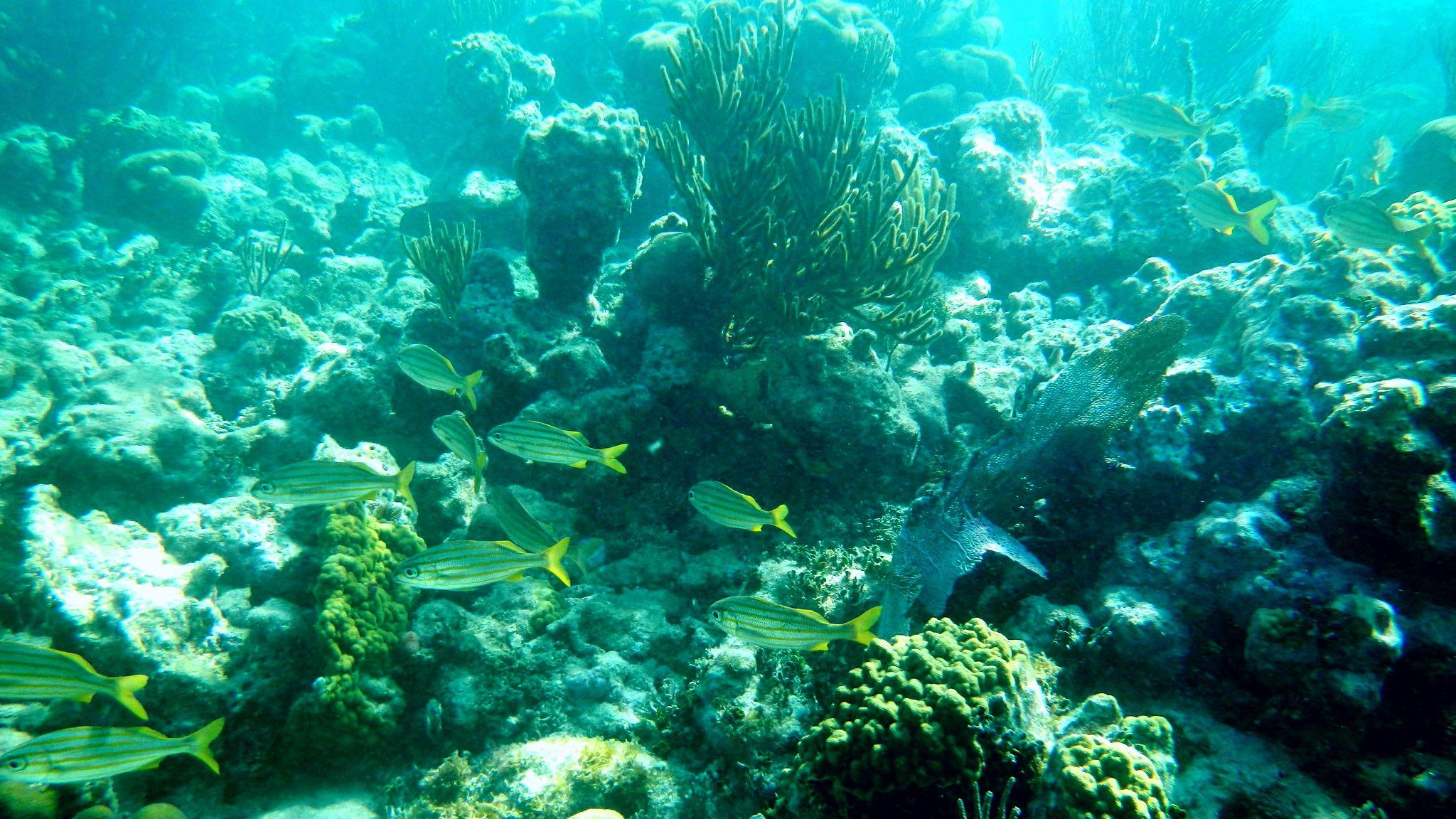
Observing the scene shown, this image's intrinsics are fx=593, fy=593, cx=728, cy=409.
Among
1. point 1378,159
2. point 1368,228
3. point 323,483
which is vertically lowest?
point 323,483

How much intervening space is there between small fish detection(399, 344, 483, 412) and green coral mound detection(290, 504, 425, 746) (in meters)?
1.02

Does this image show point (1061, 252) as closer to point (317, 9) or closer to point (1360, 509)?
point (1360, 509)

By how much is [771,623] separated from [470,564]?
1.53 meters

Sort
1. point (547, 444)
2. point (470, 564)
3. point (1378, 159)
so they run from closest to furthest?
point (470, 564) < point (547, 444) < point (1378, 159)

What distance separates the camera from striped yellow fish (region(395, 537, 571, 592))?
289cm

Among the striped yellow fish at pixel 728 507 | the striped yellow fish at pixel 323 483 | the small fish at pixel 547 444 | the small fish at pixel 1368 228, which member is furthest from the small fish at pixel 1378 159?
the striped yellow fish at pixel 323 483

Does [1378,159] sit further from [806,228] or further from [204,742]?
[204,742]

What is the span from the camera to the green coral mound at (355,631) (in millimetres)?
3375

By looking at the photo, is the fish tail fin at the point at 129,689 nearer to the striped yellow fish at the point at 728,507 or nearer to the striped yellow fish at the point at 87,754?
the striped yellow fish at the point at 87,754

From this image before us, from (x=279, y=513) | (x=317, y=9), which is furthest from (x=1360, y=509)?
(x=317, y=9)

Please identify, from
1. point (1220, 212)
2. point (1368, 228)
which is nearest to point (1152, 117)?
point (1220, 212)

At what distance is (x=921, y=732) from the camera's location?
2359mm

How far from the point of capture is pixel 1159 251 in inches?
307

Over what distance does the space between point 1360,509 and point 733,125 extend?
6019mm
